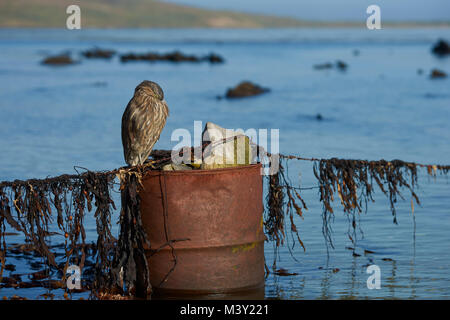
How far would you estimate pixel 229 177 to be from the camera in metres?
6.51

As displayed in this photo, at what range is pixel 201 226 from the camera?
6.49 meters

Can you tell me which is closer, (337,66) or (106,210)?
(106,210)

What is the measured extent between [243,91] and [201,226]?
75.8 feet

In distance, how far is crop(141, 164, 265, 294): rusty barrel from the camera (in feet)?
21.2

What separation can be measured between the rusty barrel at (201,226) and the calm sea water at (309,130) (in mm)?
823

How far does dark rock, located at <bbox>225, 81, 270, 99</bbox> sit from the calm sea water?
0.59 m

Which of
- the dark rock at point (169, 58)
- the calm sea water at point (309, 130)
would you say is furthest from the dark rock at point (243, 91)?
the dark rock at point (169, 58)

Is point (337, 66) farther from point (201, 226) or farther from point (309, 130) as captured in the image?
point (201, 226)

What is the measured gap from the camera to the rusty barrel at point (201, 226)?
6457 millimetres

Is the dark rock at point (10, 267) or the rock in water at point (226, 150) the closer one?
the rock in water at point (226, 150)
